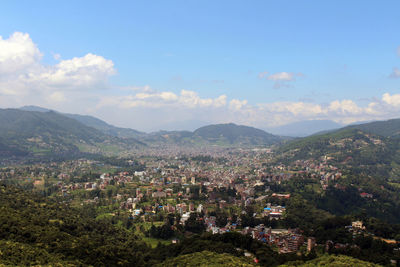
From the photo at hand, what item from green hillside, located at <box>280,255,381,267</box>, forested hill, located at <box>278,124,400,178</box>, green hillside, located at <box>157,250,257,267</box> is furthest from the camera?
forested hill, located at <box>278,124,400,178</box>

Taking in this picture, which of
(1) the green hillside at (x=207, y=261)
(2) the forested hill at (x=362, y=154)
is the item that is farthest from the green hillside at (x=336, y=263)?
(2) the forested hill at (x=362, y=154)

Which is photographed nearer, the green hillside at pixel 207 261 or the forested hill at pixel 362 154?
the green hillside at pixel 207 261

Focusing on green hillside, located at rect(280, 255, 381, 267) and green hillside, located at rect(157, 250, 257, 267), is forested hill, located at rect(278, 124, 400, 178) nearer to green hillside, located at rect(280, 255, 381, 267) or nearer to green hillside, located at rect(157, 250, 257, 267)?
green hillside, located at rect(280, 255, 381, 267)

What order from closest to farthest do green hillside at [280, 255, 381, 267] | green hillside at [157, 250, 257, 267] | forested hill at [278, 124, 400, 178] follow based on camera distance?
green hillside at [280, 255, 381, 267], green hillside at [157, 250, 257, 267], forested hill at [278, 124, 400, 178]

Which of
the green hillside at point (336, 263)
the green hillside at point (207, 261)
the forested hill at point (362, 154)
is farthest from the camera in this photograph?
the forested hill at point (362, 154)

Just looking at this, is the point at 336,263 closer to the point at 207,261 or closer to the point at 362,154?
the point at 207,261

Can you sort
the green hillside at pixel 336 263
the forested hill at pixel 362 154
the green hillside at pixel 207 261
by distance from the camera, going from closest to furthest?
→ the green hillside at pixel 336 263 < the green hillside at pixel 207 261 < the forested hill at pixel 362 154

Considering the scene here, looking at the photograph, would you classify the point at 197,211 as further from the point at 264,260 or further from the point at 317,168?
the point at 317,168

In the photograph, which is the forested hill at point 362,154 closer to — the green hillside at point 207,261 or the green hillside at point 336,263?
the green hillside at point 336,263

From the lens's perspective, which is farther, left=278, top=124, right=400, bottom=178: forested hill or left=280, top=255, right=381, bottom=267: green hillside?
left=278, top=124, right=400, bottom=178: forested hill

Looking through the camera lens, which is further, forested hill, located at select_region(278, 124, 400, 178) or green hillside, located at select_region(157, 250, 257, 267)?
forested hill, located at select_region(278, 124, 400, 178)

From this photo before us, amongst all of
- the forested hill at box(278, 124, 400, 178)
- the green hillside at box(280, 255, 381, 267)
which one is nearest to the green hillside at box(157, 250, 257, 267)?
the green hillside at box(280, 255, 381, 267)

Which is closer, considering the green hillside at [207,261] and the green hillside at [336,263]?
the green hillside at [336,263]

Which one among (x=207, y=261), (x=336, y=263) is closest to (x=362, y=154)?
(x=336, y=263)
